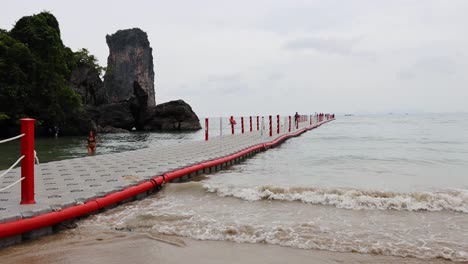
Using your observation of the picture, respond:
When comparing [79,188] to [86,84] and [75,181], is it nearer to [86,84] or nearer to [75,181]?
[75,181]

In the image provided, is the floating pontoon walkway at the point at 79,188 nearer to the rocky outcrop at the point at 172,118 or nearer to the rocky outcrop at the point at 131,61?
the rocky outcrop at the point at 172,118

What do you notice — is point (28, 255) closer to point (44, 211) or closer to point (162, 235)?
point (44, 211)

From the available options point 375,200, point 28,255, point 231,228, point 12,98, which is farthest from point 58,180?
point 12,98

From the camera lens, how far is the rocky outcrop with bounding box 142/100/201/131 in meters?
50.5

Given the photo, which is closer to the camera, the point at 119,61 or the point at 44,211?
the point at 44,211

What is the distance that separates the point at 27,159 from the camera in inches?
195

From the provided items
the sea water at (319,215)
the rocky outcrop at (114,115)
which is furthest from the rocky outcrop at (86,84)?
the sea water at (319,215)

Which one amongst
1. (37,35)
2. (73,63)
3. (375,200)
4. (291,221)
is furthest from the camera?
(73,63)

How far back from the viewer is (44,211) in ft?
16.0

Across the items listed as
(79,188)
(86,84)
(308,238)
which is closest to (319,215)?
(308,238)

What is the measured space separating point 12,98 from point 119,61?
254 feet

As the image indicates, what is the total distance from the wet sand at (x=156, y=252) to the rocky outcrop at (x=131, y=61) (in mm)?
97759

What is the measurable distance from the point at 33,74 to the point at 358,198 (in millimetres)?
30633

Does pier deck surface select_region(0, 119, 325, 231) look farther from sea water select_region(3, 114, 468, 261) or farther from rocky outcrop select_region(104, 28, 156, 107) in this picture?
rocky outcrop select_region(104, 28, 156, 107)
